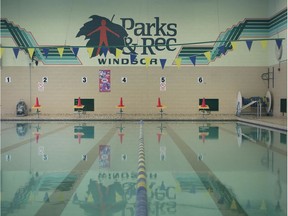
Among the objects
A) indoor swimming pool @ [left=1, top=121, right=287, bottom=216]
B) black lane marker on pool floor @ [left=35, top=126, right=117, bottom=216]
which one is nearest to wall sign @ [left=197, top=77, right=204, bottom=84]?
indoor swimming pool @ [left=1, top=121, right=287, bottom=216]

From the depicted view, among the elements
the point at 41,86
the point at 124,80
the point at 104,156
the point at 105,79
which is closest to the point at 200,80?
the point at 124,80

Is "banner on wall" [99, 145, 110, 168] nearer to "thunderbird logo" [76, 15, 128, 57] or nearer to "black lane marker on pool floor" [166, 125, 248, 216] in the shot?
"black lane marker on pool floor" [166, 125, 248, 216]

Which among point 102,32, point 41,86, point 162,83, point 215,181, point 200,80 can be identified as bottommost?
point 215,181

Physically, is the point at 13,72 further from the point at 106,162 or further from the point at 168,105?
the point at 106,162

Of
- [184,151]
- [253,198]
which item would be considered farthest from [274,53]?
[253,198]

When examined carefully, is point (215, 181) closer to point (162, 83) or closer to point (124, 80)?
point (162, 83)

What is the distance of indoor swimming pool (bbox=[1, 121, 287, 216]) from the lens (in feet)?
10.8

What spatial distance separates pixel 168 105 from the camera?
15648 mm

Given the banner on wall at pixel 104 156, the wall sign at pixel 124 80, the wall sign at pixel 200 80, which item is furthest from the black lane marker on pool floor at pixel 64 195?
the wall sign at pixel 200 80

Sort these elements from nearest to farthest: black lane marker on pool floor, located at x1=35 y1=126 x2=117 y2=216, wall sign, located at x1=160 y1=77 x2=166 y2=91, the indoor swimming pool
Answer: black lane marker on pool floor, located at x1=35 y1=126 x2=117 y2=216 → the indoor swimming pool → wall sign, located at x1=160 y1=77 x2=166 y2=91

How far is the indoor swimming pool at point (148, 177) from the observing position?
3.29 m

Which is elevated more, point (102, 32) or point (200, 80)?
point (102, 32)

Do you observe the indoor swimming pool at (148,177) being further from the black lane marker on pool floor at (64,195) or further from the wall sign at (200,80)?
the wall sign at (200,80)

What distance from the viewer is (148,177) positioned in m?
4.55
